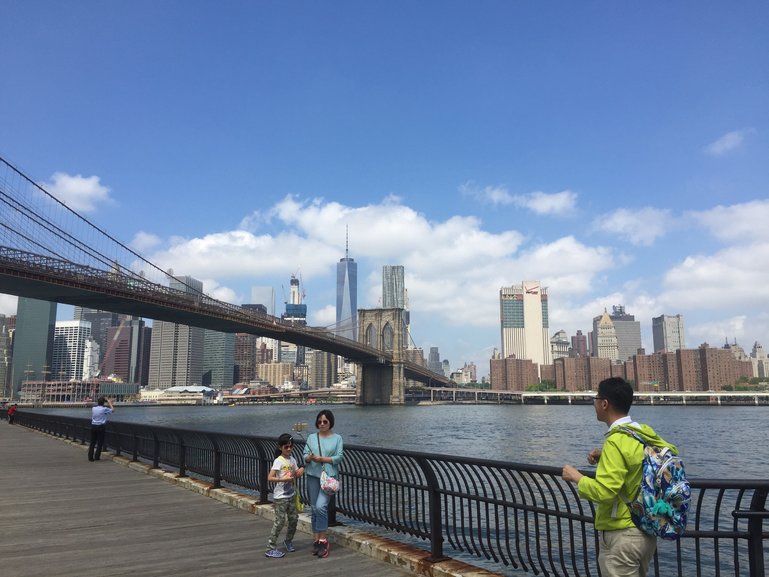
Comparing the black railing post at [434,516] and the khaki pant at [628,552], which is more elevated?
the khaki pant at [628,552]

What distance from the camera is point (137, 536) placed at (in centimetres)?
804

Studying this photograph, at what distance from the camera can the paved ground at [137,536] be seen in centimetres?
652

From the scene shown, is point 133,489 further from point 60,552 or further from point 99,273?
point 99,273

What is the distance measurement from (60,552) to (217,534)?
1.84m

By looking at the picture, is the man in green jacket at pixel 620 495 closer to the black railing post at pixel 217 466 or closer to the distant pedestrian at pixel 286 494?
the distant pedestrian at pixel 286 494

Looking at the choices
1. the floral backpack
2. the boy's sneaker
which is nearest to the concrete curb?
the boy's sneaker

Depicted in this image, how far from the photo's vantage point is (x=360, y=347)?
110m

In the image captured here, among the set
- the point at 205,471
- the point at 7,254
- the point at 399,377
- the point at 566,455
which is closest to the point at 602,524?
the point at 205,471

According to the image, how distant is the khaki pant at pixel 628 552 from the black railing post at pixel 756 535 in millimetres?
1096

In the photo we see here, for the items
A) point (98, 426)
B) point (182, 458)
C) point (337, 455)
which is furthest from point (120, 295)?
point (337, 455)

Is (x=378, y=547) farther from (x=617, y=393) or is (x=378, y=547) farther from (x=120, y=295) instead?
(x=120, y=295)

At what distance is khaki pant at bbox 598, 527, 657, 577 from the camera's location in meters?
3.62

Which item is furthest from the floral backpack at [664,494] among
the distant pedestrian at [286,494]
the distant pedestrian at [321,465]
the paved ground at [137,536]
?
the distant pedestrian at [286,494]

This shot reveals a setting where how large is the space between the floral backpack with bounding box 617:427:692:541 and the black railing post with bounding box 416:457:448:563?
3.15 metres
